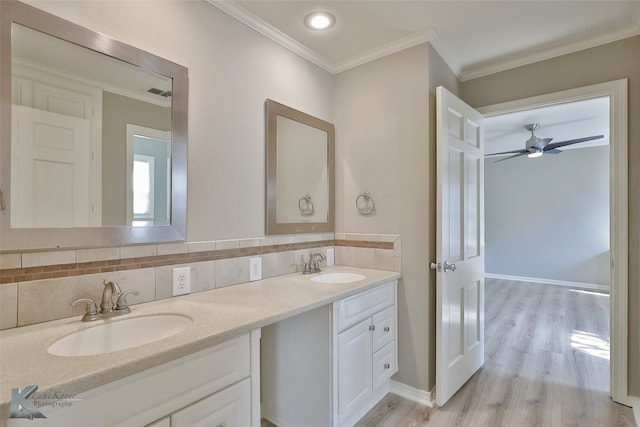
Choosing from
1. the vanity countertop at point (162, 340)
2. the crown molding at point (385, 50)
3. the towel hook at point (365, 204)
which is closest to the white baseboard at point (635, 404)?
the vanity countertop at point (162, 340)

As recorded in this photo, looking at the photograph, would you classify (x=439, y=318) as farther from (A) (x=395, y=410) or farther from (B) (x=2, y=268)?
(B) (x=2, y=268)

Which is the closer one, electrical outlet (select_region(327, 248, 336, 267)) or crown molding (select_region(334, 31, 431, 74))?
crown molding (select_region(334, 31, 431, 74))

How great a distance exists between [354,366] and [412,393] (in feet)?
2.21

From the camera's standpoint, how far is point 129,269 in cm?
135

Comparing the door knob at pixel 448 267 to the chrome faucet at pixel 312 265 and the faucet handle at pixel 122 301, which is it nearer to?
the chrome faucet at pixel 312 265

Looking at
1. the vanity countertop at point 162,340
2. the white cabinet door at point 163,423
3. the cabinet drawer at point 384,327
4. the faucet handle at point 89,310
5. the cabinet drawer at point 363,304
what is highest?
the faucet handle at point 89,310

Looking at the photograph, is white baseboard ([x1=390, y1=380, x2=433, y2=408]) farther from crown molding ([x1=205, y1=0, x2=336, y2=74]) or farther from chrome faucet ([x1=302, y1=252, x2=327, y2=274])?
crown molding ([x1=205, y1=0, x2=336, y2=74])

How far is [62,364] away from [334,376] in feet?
3.78

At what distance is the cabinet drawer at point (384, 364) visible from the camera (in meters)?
1.89

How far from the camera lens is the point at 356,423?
5.99ft

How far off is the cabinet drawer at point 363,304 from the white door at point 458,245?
1.02 ft

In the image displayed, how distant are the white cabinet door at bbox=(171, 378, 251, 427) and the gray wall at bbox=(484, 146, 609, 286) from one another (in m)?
6.22

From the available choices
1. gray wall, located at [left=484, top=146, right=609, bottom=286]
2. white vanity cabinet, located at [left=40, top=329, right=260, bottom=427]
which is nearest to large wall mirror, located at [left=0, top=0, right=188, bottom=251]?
white vanity cabinet, located at [left=40, top=329, right=260, bottom=427]

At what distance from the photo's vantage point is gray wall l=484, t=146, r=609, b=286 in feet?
16.9
